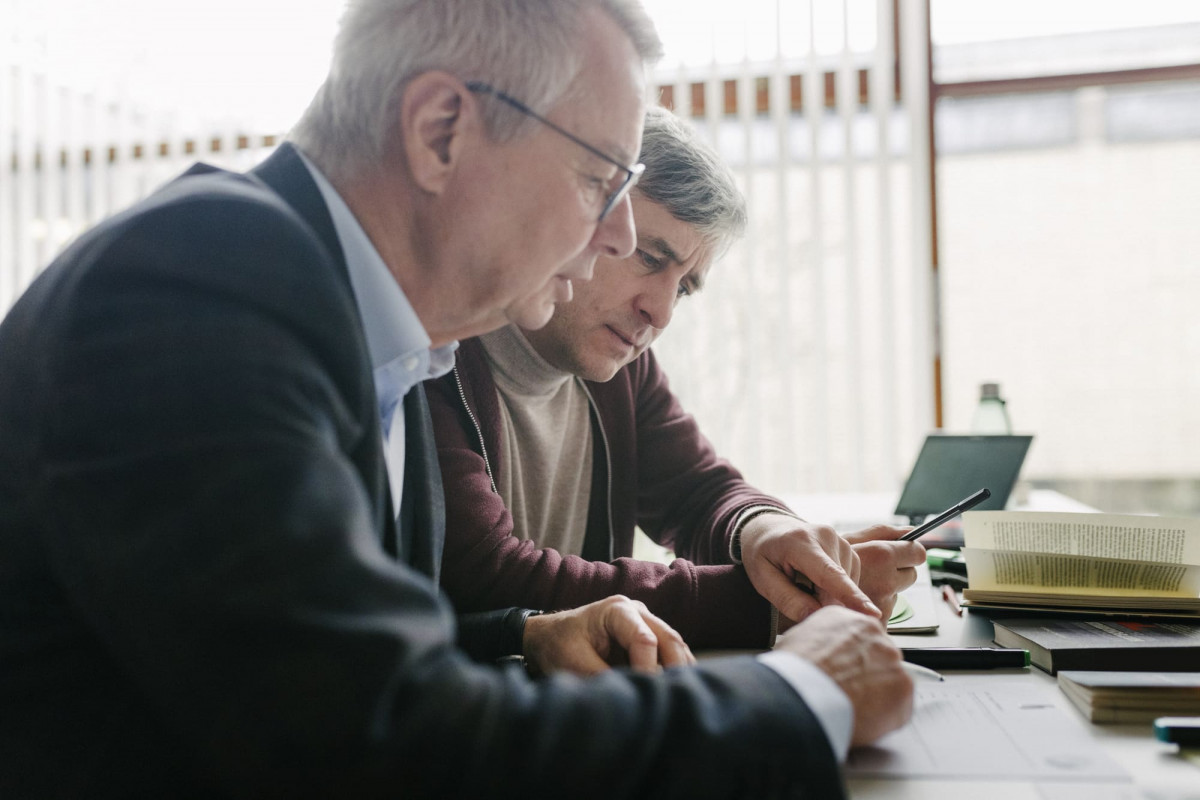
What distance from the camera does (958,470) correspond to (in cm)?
190

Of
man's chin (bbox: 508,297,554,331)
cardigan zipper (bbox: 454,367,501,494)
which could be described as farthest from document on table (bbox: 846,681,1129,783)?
cardigan zipper (bbox: 454,367,501,494)

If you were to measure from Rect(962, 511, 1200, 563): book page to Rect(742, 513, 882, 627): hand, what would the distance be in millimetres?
165

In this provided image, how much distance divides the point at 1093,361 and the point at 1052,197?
1.84ft

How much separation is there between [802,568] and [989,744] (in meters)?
0.39

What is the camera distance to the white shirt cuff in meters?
0.62

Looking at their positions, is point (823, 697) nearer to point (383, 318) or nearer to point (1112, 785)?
point (1112, 785)

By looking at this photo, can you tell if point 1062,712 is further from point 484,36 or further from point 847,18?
point 847,18

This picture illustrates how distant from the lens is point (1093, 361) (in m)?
3.13

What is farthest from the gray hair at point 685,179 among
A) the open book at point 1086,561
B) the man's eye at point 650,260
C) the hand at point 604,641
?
the hand at point 604,641

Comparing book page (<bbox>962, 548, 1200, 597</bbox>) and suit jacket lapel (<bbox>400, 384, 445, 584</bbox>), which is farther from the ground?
suit jacket lapel (<bbox>400, 384, 445, 584</bbox>)

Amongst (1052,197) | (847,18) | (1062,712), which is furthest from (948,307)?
(1062,712)

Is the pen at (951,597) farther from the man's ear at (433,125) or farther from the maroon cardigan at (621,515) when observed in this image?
the man's ear at (433,125)

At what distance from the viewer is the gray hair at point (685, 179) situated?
1430 millimetres

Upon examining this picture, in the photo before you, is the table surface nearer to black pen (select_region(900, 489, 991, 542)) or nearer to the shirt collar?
black pen (select_region(900, 489, 991, 542))
